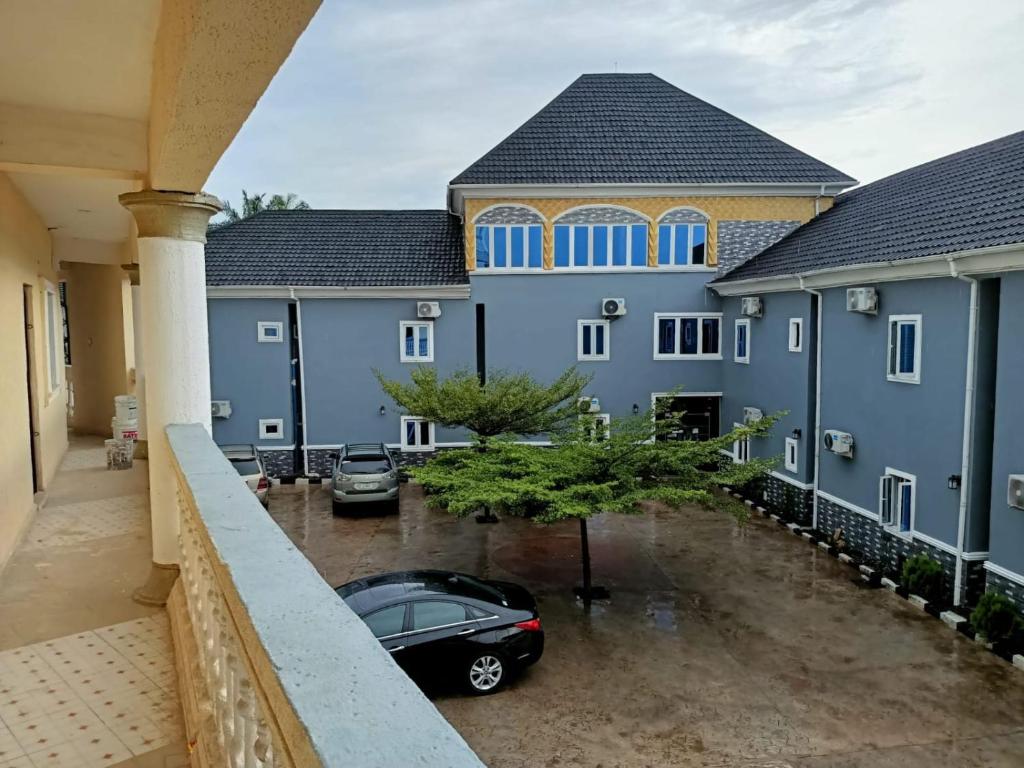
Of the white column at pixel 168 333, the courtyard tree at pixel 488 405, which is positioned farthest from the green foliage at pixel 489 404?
the white column at pixel 168 333

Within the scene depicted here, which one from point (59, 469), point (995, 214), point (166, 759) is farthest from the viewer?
point (59, 469)

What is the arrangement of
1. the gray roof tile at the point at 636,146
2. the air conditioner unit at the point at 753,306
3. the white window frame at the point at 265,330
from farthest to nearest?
the white window frame at the point at 265,330 → the gray roof tile at the point at 636,146 → the air conditioner unit at the point at 753,306

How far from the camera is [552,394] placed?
14594 mm

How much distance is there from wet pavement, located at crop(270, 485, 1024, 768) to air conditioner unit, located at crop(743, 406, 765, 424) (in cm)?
354

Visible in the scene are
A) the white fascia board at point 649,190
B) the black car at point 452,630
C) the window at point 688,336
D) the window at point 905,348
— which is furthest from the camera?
the window at point 688,336

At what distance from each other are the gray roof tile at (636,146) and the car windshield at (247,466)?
7.91 m

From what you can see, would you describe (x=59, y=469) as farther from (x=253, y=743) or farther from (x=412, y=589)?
(x=253, y=743)

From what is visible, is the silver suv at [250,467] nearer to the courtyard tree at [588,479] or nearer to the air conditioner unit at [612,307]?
the courtyard tree at [588,479]

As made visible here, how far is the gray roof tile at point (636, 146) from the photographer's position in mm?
17984

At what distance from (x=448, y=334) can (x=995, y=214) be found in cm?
1185

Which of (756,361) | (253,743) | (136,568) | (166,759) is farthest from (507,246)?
(253,743)

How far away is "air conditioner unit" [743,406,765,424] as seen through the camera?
16.5 metres

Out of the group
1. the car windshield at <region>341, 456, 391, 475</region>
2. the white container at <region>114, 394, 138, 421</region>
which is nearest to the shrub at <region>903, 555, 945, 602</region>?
the car windshield at <region>341, 456, 391, 475</region>

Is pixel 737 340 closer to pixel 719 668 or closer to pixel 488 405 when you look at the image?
pixel 488 405
